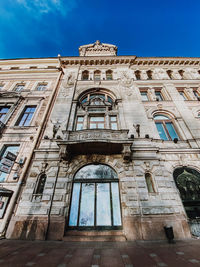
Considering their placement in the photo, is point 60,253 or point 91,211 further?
point 91,211

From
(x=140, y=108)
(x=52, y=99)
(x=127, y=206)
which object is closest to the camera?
(x=127, y=206)

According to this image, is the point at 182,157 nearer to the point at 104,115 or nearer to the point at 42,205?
the point at 104,115

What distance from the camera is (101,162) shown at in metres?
8.99

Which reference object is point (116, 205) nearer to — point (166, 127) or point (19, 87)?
point (166, 127)

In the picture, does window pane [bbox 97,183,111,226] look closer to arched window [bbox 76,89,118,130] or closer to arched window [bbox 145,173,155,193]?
arched window [bbox 145,173,155,193]

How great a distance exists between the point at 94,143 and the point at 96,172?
2.33 meters

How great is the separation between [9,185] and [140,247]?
9.22 meters

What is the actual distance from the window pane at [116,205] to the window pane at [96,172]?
763mm

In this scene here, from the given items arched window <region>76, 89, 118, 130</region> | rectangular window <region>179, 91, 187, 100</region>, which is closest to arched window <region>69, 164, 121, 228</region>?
arched window <region>76, 89, 118, 130</region>

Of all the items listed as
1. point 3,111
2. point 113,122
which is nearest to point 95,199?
point 113,122

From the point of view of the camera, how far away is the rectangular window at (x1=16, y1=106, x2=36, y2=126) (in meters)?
11.9

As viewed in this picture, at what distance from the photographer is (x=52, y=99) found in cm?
1316

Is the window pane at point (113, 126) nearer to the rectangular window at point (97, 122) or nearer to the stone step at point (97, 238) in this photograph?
the rectangular window at point (97, 122)

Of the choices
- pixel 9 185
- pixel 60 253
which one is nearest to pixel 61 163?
pixel 9 185
